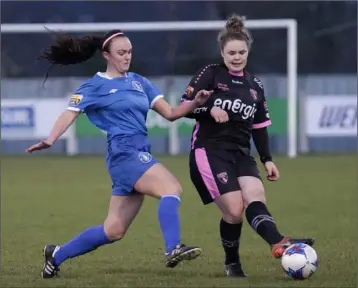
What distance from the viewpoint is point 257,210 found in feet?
22.0

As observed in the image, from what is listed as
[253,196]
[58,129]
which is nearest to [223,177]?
[253,196]

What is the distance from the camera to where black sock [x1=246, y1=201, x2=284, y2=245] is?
654 centimetres

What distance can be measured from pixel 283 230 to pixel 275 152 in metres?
14.3

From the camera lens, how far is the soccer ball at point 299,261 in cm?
640

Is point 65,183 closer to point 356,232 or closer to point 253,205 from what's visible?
point 356,232

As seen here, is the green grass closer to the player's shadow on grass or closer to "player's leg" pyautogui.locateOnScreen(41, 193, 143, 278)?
the player's shadow on grass

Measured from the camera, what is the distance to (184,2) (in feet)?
91.5

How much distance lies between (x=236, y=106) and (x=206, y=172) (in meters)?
0.51

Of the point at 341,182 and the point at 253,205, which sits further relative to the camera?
the point at 341,182

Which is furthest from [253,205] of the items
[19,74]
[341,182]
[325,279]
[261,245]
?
[19,74]

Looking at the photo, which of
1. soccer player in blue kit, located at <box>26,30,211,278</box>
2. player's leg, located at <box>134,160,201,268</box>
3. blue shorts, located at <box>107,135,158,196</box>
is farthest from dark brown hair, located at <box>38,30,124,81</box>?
player's leg, located at <box>134,160,201,268</box>

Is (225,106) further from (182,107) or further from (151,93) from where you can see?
(151,93)

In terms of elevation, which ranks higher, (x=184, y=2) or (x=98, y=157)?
(x=184, y=2)

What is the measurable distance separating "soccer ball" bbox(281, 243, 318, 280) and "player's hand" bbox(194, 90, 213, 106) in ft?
3.71
